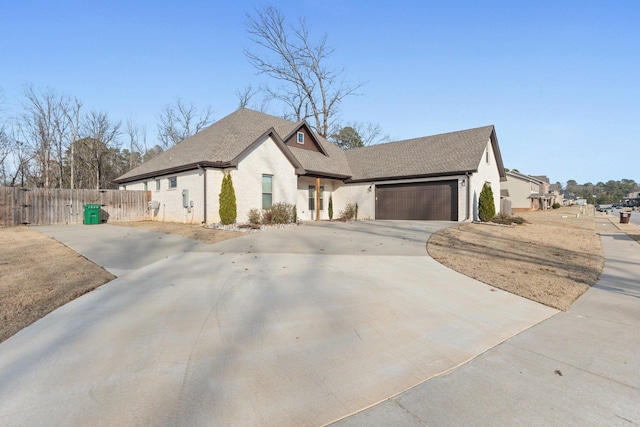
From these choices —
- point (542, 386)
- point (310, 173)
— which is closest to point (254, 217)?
point (310, 173)

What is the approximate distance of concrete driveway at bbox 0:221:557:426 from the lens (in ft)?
7.78

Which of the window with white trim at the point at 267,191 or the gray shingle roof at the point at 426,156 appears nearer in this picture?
the window with white trim at the point at 267,191

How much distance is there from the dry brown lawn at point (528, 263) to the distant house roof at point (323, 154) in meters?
8.15

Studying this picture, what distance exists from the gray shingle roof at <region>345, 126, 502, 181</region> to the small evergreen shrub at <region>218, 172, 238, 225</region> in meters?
10.2

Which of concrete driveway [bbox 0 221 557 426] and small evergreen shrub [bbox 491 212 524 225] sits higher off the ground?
small evergreen shrub [bbox 491 212 524 225]

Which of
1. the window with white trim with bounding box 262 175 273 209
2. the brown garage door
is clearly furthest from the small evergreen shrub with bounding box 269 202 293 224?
the brown garage door

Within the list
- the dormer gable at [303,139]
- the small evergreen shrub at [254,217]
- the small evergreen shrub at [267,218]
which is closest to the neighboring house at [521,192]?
the dormer gable at [303,139]

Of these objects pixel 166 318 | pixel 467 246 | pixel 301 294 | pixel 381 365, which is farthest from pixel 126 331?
pixel 467 246

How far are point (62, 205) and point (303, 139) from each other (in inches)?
535

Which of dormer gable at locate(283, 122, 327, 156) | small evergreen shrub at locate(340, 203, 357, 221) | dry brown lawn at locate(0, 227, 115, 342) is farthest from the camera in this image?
small evergreen shrub at locate(340, 203, 357, 221)

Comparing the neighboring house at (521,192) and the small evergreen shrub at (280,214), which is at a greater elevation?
the neighboring house at (521,192)

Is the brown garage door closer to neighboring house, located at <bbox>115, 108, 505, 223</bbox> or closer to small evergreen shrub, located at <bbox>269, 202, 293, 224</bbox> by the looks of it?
neighboring house, located at <bbox>115, 108, 505, 223</bbox>

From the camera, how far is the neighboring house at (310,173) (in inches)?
603

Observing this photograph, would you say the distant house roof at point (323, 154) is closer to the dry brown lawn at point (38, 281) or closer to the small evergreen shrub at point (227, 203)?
the small evergreen shrub at point (227, 203)
